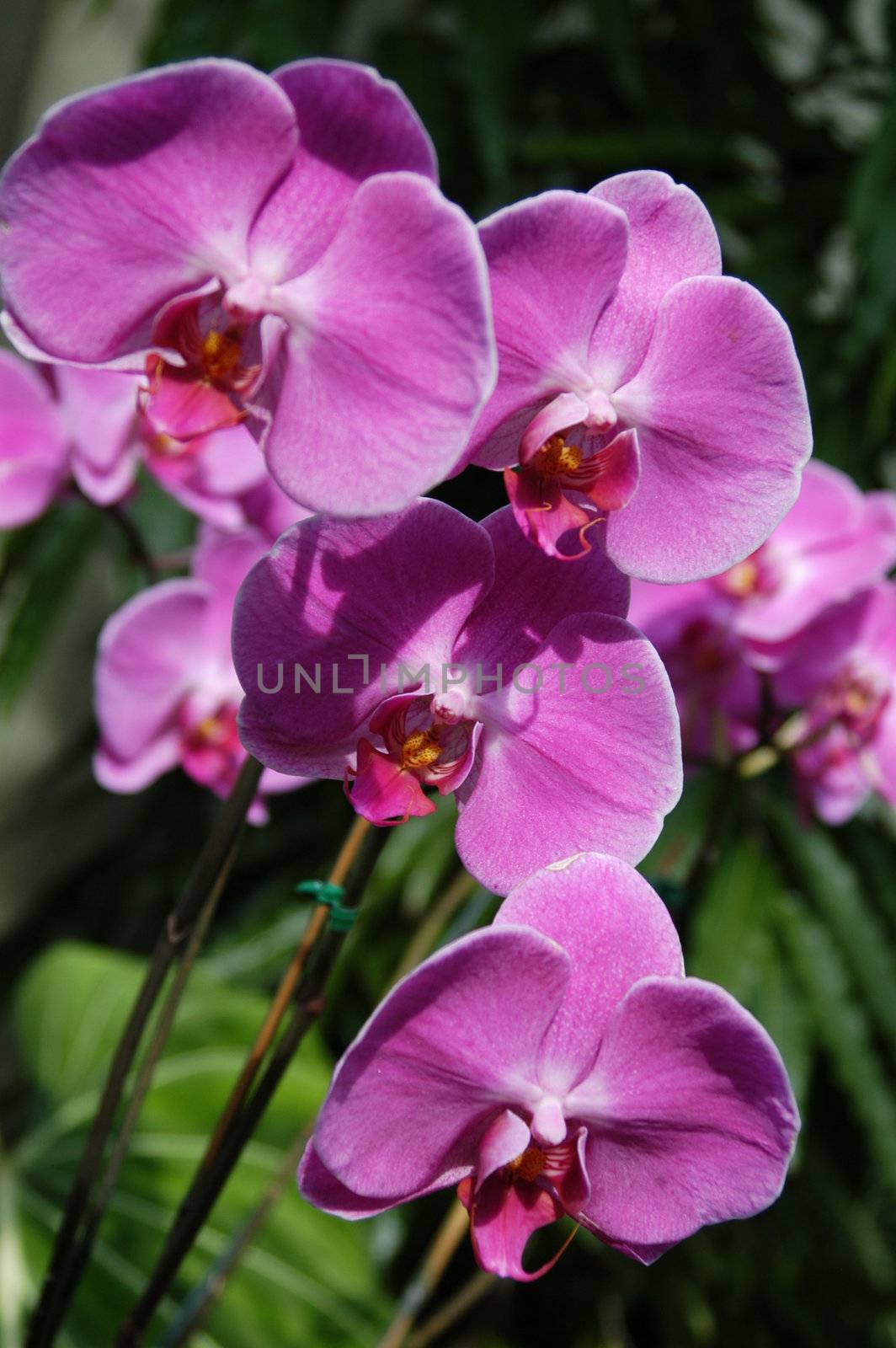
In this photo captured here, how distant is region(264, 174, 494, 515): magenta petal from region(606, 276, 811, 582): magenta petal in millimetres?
70

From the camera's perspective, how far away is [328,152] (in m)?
0.26

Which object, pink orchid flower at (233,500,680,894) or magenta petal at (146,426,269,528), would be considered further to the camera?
magenta petal at (146,426,269,528)

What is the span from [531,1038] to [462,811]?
6 centimetres

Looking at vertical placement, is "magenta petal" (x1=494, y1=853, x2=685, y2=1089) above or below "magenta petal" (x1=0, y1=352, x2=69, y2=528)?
above

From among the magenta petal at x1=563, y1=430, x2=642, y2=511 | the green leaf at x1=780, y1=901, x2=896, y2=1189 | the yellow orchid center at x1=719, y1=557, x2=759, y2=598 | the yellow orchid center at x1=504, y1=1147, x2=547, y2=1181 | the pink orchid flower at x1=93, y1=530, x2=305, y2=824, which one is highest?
the magenta petal at x1=563, y1=430, x2=642, y2=511

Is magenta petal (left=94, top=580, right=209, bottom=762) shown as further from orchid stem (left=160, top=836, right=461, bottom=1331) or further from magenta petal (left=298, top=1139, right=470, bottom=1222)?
magenta petal (left=298, top=1139, right=470, bottom=1222)

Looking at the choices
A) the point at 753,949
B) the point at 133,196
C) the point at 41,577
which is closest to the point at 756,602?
the point at 133,196

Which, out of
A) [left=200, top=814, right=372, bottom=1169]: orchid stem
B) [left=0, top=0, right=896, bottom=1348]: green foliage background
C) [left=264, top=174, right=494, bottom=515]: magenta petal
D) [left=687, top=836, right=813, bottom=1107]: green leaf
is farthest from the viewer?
[left=687, top=836, right=813, bottom=1107]: green leaf

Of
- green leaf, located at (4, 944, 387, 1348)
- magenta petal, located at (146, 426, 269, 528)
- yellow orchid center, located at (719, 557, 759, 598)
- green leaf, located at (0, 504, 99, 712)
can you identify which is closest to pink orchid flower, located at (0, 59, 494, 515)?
magenta petal, located at (146, 426, 269, 528)

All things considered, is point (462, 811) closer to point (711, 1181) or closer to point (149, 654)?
point (711, 1181)

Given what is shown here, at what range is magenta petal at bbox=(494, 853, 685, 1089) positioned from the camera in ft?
0.91

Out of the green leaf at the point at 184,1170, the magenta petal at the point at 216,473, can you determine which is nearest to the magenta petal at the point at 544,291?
the magenta petal at the point at 216,473

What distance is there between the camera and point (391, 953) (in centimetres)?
105

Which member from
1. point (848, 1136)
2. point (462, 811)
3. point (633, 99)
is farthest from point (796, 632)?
point (848, 1136)
